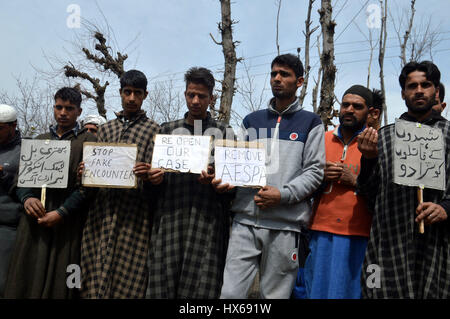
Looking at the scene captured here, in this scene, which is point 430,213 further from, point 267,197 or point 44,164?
point 44,164

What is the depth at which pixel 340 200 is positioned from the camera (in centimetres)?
269

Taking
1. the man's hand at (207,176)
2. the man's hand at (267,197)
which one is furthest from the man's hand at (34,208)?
the man's hand at (267,197)

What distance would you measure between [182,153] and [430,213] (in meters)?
1.76

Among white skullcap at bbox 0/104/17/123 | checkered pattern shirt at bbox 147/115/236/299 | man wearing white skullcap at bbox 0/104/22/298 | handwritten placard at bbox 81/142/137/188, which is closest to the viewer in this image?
checkered pattern shirt at bbox 147/115/236/299

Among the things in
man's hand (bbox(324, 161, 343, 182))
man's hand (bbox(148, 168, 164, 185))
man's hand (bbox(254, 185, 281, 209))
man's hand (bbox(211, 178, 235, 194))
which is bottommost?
man's hand (bbox(254, 185, 281, 209))

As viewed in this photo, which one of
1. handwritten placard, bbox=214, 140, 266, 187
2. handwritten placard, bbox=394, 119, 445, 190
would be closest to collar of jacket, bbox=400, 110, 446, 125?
handwritten placard, bbox=394, 119, 445, 190

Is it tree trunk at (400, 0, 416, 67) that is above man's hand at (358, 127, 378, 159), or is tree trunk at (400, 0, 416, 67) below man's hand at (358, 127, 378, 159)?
above

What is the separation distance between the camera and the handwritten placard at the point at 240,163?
8.30 ft

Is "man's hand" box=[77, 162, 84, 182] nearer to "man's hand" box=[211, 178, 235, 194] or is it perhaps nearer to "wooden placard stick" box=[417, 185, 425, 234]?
"man's hand" box=[211, 178, 235, 194]

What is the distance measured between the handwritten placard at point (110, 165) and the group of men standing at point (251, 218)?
0.11 meters

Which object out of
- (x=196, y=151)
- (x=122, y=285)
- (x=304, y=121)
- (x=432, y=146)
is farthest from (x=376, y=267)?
(x=122, y=285)

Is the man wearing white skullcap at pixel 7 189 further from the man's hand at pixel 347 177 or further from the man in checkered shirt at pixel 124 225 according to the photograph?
the man's hand at pixel 347 177

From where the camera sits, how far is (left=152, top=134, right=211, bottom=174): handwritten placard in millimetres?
2639

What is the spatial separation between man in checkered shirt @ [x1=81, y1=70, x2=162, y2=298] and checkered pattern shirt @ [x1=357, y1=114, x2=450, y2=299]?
1.64 m
